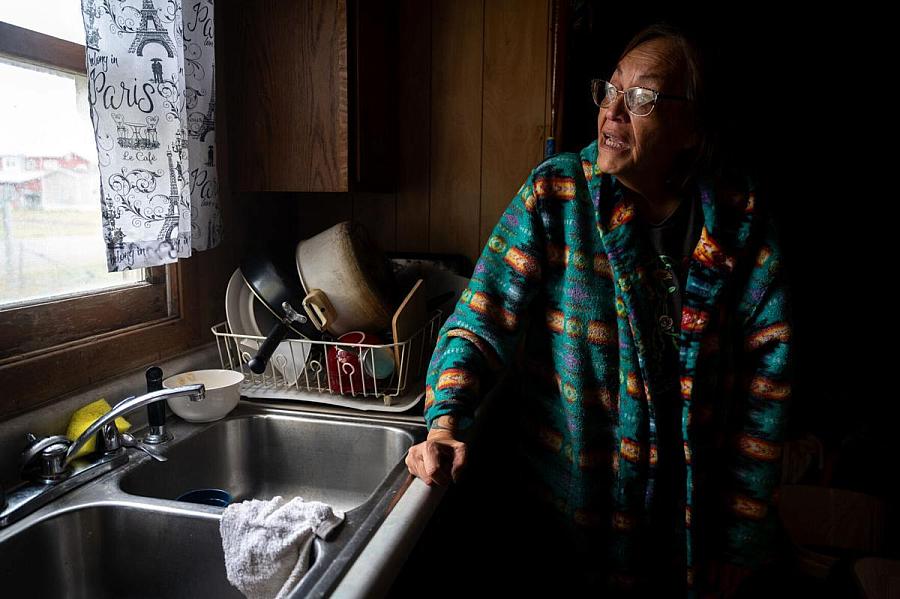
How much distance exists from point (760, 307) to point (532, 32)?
3.18ft

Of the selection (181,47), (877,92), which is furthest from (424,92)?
(877,92)

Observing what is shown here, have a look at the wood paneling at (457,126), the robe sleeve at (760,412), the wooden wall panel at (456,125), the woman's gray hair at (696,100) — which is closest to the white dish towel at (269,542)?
the robe sleeve at (760,412)

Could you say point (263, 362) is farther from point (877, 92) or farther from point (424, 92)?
point (877, 92)

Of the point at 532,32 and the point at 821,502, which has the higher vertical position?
the point at 532,32

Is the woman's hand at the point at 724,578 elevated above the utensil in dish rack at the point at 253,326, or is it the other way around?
the utensil in dish rack at the point at 253,326

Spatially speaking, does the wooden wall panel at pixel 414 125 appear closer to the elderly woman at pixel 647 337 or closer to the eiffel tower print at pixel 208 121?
the eiffel tower print at pixel 208 121

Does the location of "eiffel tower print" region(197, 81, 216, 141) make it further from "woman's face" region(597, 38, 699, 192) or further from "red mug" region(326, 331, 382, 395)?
"woman's face" region(597, 38, 699, 192)

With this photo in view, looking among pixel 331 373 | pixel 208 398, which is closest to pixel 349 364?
pixel 331 373

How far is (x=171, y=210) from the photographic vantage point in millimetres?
1124

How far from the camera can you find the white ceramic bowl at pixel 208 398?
1143 mm

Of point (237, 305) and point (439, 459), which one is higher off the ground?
point (237, 305)

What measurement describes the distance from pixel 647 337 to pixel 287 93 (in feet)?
3.24

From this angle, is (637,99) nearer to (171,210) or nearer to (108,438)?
(171,210)

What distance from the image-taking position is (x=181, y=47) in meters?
1.12
